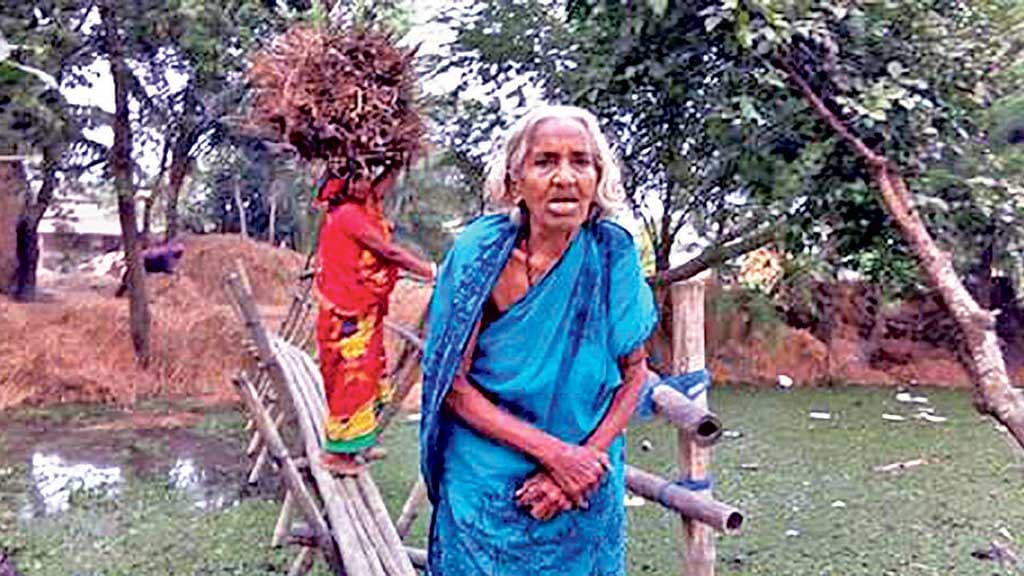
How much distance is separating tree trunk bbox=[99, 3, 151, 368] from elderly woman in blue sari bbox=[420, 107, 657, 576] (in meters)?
6.24

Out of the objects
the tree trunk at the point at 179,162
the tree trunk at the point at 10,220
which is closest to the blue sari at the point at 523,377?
the tree trunk at the point at 179,162

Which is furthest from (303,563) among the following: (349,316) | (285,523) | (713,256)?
(713,256)

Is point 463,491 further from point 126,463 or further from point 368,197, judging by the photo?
point 126,463

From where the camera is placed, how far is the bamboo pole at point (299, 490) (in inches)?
112

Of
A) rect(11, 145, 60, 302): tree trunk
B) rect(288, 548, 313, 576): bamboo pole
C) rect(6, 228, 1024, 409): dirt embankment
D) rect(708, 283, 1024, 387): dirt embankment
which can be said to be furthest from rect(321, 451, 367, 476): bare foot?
rect(708, 283, 1024, 387): dirt embankment

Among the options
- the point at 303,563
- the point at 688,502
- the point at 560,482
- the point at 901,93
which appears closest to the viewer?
the point at 560,482

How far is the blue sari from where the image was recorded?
149cm

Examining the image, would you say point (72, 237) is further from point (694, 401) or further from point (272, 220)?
point (694, 401)

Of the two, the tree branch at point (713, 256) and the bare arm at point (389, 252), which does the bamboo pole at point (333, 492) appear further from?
the tree branch at point (713, 256)

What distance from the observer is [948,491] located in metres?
5.35

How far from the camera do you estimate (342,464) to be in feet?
8.53

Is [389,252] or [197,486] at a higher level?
[389,252]

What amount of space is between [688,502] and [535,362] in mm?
696

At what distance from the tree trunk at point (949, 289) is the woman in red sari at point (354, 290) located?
3.80 feet
